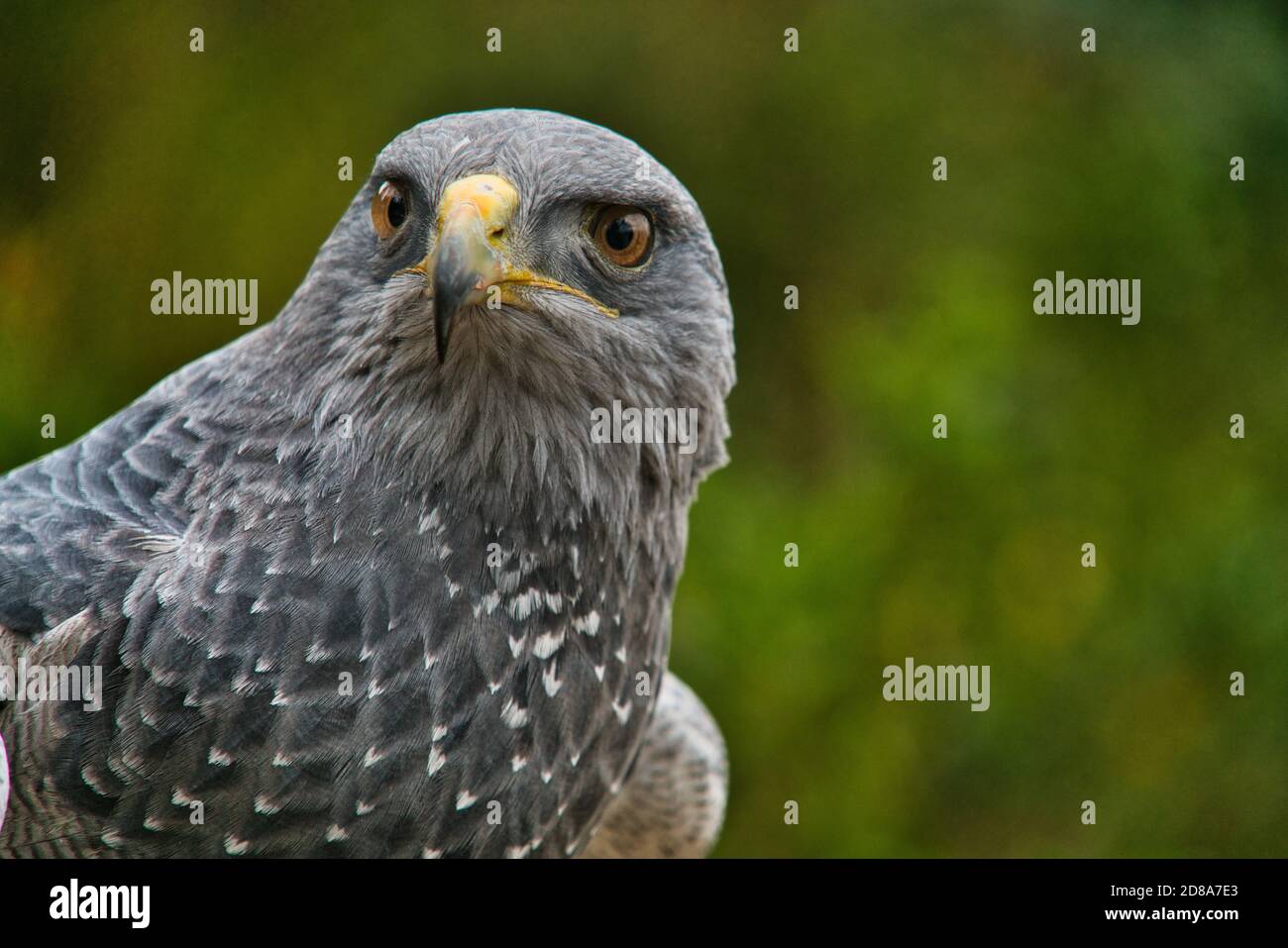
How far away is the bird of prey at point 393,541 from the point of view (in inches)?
102

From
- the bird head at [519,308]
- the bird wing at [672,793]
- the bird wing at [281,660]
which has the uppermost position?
the bird head at [519,308]

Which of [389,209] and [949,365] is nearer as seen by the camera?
[389,209]

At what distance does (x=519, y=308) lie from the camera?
2.67m

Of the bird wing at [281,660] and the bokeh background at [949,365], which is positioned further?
the bokeh background at [949,365]

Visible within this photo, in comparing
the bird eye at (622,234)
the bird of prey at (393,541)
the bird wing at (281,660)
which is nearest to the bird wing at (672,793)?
the bird of prey at (393,541)

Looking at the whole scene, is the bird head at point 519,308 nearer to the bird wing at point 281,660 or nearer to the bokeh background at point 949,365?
the bird wing at point 281,660

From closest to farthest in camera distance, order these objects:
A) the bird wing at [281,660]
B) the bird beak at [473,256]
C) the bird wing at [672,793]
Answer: the bird beak at [473,256]
the bird wing at [281,660]
the bird wing at [672,793]

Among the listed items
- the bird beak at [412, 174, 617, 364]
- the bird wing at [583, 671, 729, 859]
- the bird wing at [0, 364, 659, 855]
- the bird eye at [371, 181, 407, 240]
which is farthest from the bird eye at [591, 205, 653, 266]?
the bird wing at [583, 671, 729, 859]

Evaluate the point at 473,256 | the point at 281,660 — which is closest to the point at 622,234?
the point at 473,256

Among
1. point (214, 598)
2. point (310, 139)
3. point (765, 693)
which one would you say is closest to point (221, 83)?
point (310, 139)

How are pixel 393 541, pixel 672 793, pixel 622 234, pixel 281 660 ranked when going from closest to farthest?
1. pixel 281 660
2. pixel 393 541
3. pixel 622 234
4. pixel 672 793

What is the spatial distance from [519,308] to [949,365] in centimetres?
341

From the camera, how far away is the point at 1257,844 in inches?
228

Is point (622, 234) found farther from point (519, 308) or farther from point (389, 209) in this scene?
point (389, 209)
